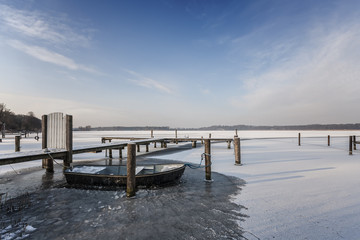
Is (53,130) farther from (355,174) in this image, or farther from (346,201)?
(355,174)

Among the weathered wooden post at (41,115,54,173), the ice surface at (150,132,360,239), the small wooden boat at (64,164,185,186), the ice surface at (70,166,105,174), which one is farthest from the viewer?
the weathered wooden post at (41,115,54,173)

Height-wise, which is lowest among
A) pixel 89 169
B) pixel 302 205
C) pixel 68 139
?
Answer: pixel 302 205

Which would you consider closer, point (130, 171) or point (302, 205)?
point (302, 205)

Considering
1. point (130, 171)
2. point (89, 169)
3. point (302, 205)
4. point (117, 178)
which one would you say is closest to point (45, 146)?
point (89, 169)

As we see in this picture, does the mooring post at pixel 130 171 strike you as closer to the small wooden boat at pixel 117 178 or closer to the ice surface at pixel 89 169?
the small wooden boat at pixel 117 178

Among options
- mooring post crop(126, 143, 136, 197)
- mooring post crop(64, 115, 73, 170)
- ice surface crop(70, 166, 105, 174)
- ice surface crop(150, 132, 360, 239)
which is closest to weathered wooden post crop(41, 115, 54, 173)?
mooring post crop(64, 115, 73, 170)

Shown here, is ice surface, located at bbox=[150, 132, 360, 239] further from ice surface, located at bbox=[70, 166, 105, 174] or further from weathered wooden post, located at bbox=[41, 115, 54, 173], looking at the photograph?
weathered wooden post, located at bbox=[41, 115, 54, 173]

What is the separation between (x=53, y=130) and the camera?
35.7 feet

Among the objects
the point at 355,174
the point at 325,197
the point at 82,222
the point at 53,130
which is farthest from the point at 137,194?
the point at 355,174

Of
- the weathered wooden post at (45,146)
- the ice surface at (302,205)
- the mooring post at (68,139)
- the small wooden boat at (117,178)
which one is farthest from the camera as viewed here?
the weathered wooden post at (45,146)

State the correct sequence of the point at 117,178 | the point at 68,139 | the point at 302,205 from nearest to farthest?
the point at 302,205, the point at 117,178, the point at 68,139

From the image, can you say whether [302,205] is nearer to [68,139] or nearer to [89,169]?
[89,169]

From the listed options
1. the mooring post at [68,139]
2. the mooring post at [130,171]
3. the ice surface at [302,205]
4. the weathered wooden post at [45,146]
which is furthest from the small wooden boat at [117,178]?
the weathered wooden post at [45,146]

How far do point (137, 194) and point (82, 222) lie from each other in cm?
239
